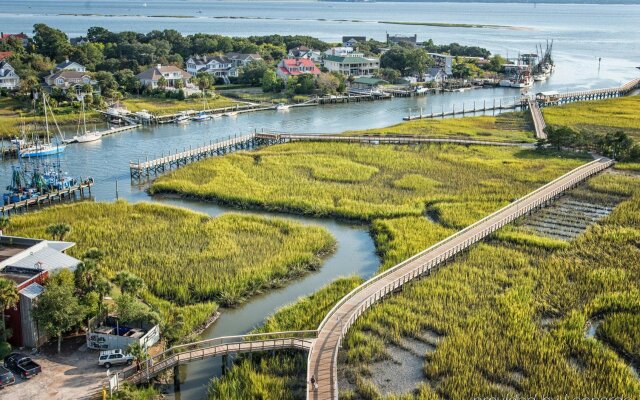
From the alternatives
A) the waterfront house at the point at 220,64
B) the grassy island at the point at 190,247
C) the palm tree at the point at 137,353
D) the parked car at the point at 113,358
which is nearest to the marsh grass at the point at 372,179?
the grassy island at the point at 190,247

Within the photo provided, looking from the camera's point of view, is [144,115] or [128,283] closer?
[128,283]

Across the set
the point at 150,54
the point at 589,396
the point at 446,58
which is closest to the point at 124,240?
the point at 589,396

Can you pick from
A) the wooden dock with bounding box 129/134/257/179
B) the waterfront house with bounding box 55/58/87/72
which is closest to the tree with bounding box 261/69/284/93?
the waterfront house with bounding box 55/58/87/72

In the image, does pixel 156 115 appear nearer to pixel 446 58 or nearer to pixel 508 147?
pixel 508 147

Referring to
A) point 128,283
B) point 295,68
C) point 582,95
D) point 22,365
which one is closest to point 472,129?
point 582,95

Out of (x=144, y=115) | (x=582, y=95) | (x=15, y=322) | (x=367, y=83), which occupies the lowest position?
(x=15, y=322)

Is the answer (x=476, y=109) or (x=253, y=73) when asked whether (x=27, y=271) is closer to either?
(x=476, y=109)

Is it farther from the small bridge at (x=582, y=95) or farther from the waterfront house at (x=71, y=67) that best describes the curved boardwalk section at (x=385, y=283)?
the waterfront house at (x=71, y=67)
